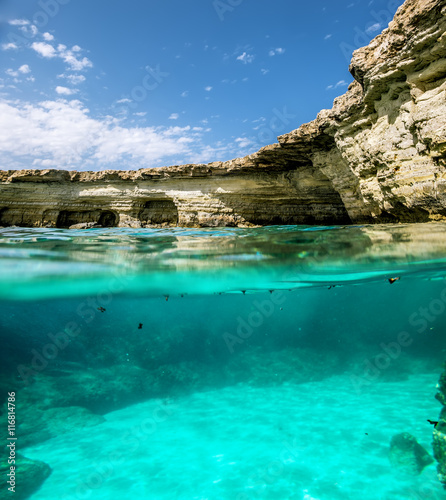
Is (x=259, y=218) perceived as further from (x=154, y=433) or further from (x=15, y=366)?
(x=15, y=366)

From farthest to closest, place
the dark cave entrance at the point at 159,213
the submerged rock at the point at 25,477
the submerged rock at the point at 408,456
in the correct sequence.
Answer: the dark cave entrance at the point at 159,213 → the submerged rock at the point at 408,456 → the submerged rock at the point at 25,477

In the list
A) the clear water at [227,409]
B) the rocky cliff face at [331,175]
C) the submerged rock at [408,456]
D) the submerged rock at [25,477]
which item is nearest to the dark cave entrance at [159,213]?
the rocky cliff face at [331,175]

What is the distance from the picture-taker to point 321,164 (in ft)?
47.9

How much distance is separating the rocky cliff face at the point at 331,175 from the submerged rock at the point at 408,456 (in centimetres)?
624

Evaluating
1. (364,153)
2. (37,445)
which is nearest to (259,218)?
(364,153)

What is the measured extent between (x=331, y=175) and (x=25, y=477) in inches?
588

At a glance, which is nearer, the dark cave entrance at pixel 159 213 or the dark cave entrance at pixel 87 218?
the dark cave entrance at pixel 159 213

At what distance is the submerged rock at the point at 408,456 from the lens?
6.48m

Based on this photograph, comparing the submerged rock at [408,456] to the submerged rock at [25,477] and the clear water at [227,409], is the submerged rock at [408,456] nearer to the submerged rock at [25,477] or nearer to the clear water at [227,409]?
the clear water at [227,409]

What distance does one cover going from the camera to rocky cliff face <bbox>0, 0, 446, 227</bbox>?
8805mm

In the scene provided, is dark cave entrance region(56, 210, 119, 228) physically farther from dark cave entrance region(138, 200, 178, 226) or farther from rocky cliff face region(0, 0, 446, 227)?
dark cave entrance region(138, 200, 178, 226)

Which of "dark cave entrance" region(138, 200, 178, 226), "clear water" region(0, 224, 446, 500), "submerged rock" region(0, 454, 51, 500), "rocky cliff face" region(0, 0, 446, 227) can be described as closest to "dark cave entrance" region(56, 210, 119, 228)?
"rocky cliff face" region(0, 0, 446, 227)

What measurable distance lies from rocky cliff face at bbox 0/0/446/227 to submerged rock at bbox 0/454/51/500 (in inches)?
487

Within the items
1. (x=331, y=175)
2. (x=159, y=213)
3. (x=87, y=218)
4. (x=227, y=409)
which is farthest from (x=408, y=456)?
(x=87, y=218)
